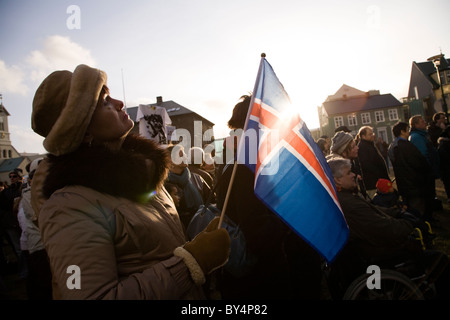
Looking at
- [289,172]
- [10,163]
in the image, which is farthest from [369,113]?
[10,163]

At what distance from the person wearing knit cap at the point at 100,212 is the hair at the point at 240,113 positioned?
118 centimetres

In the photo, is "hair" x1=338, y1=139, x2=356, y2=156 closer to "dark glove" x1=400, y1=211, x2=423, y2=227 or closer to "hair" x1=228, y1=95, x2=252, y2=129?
"dark glove" x1=400, y1=211, x2=423, y2=227

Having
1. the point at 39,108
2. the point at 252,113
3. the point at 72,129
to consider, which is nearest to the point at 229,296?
the point at 252,113

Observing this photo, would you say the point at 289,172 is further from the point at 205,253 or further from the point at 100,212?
the point at 100,212

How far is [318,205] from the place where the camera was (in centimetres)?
186

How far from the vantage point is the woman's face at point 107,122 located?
143cm

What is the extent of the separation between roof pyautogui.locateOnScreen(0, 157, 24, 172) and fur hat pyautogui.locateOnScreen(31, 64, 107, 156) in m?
88.9

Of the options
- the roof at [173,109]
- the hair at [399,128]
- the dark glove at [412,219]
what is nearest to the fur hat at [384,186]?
the dark glove at [412,219]

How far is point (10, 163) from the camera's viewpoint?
73812 millimetres

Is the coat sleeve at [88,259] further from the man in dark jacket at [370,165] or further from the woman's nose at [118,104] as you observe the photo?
the man in dark jacket at [370,165]

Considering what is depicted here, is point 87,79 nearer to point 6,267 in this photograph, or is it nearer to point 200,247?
point 200,247

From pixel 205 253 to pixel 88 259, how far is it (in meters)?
0.52

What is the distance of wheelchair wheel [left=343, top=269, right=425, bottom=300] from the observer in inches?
104
